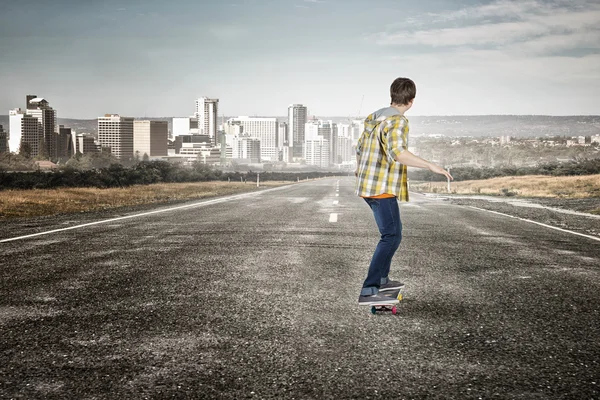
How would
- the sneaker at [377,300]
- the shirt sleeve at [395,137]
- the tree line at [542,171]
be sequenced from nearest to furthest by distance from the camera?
1. the sneaker at [377,300]
2. the shirt sleeve at [395,137]
3. the tree line at [542,171]

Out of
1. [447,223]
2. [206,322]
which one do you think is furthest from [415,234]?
[206,322]

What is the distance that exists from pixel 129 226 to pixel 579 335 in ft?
28.9

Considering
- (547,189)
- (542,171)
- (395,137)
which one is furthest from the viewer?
(542,171)

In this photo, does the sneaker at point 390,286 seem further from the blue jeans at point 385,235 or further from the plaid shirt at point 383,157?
the plaid shirt at point 383,157

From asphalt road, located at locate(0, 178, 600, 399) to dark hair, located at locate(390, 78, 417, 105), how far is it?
1.83 m

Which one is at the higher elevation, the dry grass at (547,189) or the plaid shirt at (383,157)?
the plaid shirt at (383,157)

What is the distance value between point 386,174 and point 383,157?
162 millimetres

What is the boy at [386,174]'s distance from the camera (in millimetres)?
4469

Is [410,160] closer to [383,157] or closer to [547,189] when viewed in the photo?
[383,157]

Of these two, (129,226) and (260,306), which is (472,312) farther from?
(129,226)

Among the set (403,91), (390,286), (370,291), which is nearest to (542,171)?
(403,91)

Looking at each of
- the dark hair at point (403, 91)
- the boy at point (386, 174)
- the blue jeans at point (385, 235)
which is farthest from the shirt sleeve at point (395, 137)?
the blue jeans at point (385, 235)

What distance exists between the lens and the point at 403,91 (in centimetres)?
461

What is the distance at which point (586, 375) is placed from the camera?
2.93 meters
